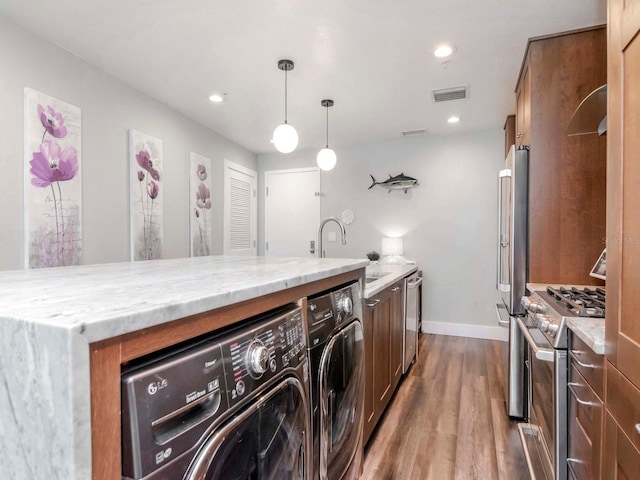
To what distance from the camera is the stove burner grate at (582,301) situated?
51.6 inches

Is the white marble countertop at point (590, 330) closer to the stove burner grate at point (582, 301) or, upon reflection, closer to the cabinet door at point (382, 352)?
the stove burner grate at point (582, 301)

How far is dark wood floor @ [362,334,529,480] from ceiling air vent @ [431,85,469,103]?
2504mm

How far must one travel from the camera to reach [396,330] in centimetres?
254

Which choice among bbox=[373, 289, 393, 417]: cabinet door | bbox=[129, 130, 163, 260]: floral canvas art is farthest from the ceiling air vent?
bbox=[129, 130, 163, 260]: floral canvas art

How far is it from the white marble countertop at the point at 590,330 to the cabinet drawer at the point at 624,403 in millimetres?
63

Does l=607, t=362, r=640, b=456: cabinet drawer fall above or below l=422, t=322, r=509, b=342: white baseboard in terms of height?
above

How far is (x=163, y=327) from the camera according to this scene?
602 mm

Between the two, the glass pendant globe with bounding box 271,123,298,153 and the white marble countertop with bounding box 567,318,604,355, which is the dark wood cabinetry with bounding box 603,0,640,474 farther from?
the glass pendant globe with bounding box 271,123,298,153

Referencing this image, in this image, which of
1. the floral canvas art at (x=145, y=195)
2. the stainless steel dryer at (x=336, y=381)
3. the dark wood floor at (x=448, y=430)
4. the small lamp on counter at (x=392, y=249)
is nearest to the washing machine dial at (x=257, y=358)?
the stainless steel dryer at (x=336, y=381)

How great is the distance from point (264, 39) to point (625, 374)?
2482mm

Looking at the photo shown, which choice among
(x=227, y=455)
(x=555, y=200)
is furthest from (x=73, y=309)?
(x=555, y=200)

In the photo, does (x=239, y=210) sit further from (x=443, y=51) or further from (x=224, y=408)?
(x=224, y=408)

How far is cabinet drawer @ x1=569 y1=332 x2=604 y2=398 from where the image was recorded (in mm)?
1013

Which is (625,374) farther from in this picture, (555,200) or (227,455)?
(555,200)
